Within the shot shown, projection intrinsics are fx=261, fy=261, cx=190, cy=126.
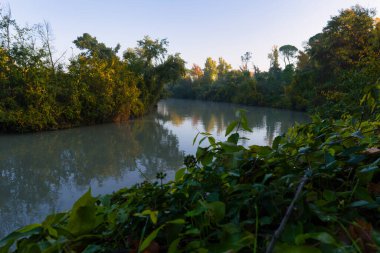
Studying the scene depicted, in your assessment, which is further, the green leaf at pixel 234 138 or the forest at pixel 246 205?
the green leaf at pixel 234 138

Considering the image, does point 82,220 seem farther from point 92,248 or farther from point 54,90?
point 54,90

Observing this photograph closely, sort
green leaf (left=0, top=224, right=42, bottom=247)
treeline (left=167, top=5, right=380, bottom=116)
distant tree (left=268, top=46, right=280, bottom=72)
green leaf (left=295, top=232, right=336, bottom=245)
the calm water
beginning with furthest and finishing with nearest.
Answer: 1. distant tree (left=268, top=46, right=280, bottom=72)
2. treeline (left=167, top=5, right=380, bottom=116)
3. the calm water
4. green leaf (left=0, top=224, right=42, bottom=247)
5. green leaf (left=295, top=232, right=336, bottom=245)

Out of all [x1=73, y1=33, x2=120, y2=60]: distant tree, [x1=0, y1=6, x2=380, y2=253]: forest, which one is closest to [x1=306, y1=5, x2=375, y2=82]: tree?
[x1=0, y1=6, x2=380, y2=253]: forest

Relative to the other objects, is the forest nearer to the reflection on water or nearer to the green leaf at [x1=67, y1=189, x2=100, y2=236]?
the green leaf at [x1=67, y1=189, x2=100, y2=236]

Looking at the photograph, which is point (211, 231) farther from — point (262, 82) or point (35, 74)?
point (262, 82)

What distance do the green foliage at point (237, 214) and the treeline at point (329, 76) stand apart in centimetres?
39

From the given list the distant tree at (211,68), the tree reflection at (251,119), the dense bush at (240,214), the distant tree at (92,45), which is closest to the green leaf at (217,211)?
the dense bush at (240,214)

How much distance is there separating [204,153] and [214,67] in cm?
5936

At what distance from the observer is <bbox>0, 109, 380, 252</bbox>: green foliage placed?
41 cm

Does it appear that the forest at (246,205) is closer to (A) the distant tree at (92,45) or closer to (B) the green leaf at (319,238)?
(B) the green leaf at (319,238)

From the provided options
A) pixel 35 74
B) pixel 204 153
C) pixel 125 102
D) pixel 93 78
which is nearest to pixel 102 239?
pixel 204 153

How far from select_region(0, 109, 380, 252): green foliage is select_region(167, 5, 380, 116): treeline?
386mm

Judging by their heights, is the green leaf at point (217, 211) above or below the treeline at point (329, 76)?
below

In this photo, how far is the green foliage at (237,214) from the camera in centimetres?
41
